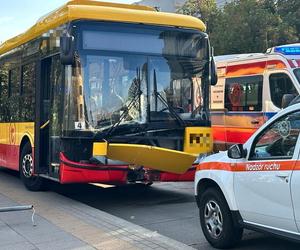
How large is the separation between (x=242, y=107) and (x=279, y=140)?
749cm

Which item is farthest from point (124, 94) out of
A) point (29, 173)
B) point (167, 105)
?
point (29, 173)

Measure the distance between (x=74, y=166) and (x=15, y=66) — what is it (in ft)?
13.2

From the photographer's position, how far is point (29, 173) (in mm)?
10977

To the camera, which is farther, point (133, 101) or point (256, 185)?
point (133, 101)

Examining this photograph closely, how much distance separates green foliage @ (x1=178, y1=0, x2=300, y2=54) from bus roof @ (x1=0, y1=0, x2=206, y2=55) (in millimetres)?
16195

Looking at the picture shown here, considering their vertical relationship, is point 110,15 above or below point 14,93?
above

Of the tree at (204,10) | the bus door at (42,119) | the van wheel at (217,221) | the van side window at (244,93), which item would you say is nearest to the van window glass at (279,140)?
the van wheel at (217,221)

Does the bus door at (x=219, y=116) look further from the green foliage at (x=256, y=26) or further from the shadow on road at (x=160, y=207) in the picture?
the green foliage at (x=256, y=26)

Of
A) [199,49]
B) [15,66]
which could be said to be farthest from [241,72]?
[15,66]

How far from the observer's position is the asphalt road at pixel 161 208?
6859 millimetres

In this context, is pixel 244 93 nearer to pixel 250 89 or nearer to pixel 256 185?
pixel 250 89

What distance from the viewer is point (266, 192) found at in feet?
18.7

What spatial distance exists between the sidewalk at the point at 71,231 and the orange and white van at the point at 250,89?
5.17 metres

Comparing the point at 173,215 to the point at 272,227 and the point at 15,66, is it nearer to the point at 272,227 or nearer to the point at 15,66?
the point at 272,227
